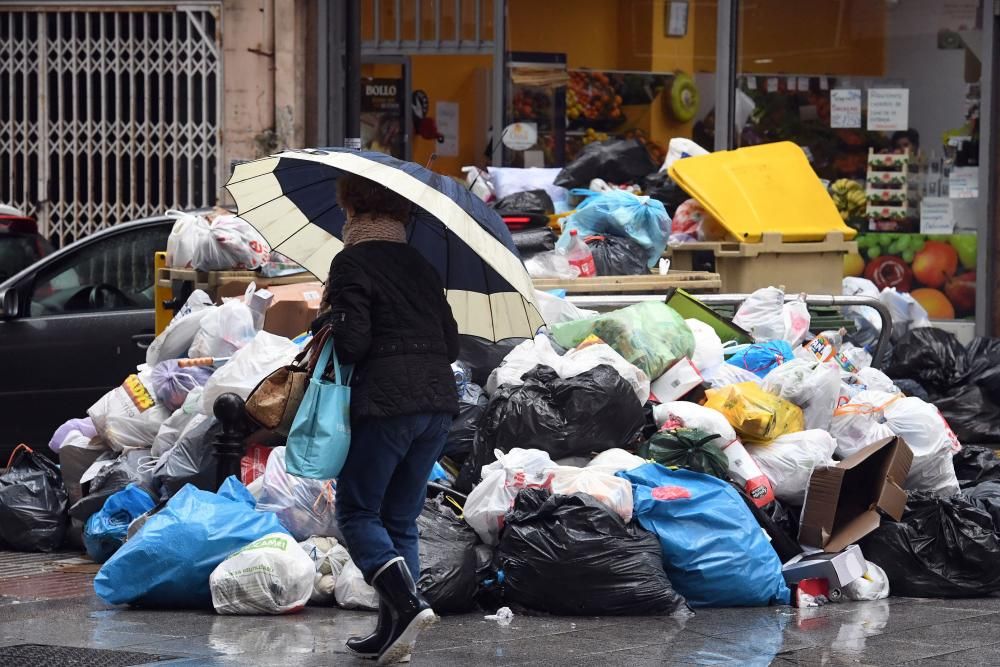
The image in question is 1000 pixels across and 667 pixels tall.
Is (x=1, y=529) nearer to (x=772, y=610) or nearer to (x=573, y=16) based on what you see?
(x=772, y=610)

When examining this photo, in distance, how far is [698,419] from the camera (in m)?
6.59

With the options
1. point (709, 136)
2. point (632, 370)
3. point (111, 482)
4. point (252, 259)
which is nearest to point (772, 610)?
point (632, 370)

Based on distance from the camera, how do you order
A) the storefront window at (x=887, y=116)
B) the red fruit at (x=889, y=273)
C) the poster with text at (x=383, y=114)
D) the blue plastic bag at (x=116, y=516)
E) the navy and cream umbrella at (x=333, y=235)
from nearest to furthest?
the navy and cream umbrella at (x=333, y=235) → the blue plastic bag at (x=116, y=516) → the storefront window at (x=887, y=116) → the red fruit at (x=889, y=273) → the poster with text at (x=383, y=114)

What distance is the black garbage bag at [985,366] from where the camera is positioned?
9.94m

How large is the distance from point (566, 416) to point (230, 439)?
4.78ft

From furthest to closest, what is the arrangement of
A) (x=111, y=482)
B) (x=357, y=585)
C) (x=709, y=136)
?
(x=709, y=136), (x=111, y=482), (x=357, y=585)

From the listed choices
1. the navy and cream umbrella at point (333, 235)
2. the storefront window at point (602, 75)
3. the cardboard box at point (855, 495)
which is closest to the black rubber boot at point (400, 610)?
the navy and cream umbrella at point (333, 235)

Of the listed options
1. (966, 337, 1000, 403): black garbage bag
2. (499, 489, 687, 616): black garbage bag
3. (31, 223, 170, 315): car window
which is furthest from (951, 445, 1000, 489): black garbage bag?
(31, 223, 170, 315): car window

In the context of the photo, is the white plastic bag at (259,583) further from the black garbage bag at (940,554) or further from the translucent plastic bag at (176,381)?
the black garbage bag at (940,554)

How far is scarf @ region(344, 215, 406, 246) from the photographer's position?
513 centimetres

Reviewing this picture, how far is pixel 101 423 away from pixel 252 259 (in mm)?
1345

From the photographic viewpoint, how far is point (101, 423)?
24.7 feet

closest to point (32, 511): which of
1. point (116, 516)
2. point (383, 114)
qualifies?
point (116, 516)

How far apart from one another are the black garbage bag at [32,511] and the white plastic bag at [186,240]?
138 cm
